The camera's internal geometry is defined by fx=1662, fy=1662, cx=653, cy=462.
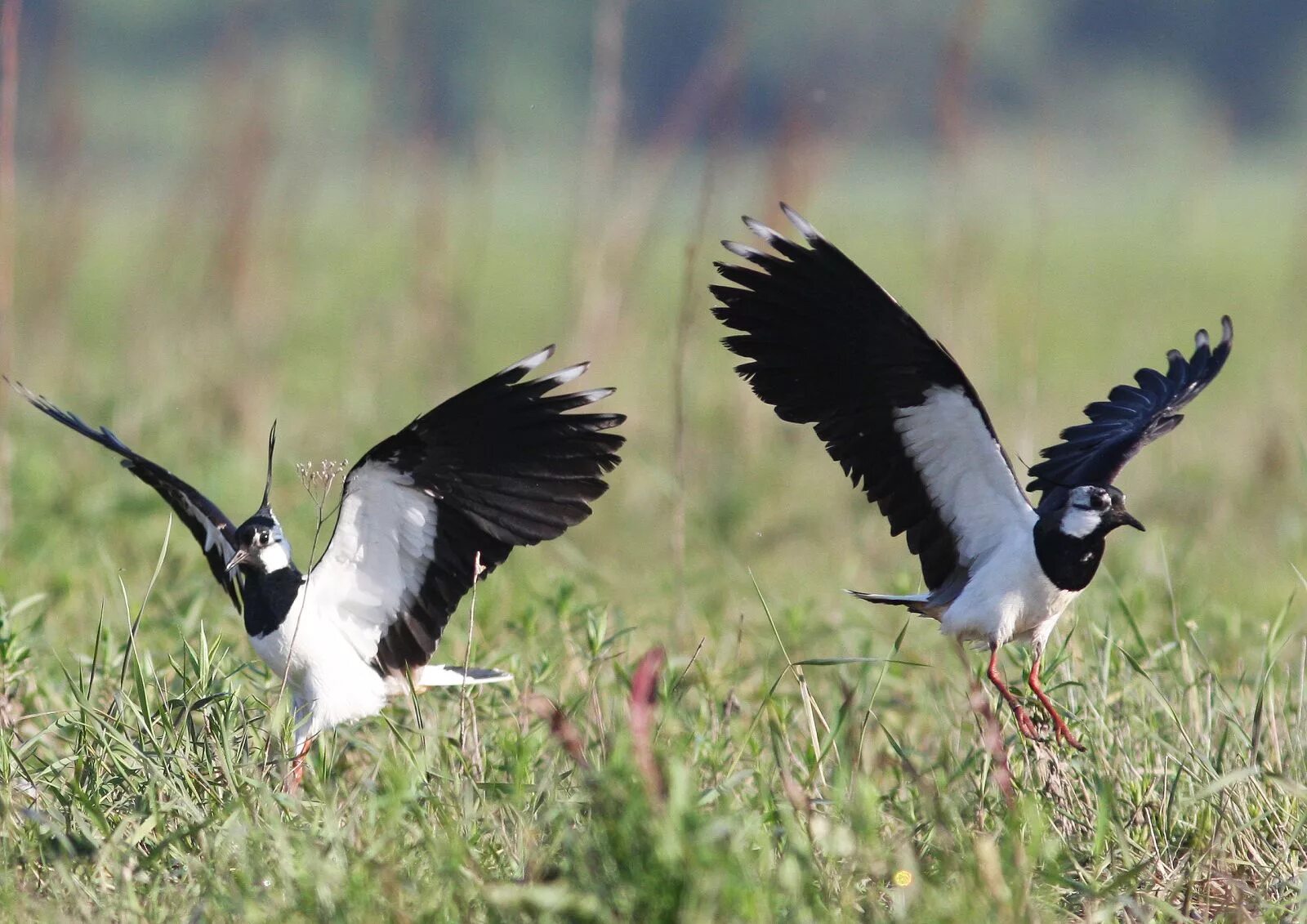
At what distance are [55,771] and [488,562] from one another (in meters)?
1.07

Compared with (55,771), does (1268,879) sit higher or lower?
lower

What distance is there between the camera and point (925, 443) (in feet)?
12.5

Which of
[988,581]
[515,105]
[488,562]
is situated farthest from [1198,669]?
[515,105]

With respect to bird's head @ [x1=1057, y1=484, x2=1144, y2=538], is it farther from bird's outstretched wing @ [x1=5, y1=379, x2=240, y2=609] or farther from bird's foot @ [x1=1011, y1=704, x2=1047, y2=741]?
bird's outstretched wing @ [x1=5, y1=379, x2=240, y2=609]

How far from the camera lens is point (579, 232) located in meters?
7.12

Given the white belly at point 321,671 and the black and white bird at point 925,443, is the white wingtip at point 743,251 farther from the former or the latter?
the white belly at point 321,671

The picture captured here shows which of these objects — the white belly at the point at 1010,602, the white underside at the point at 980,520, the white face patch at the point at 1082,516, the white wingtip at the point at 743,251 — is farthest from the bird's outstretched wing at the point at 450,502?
the white face patch at the point at 1082,516

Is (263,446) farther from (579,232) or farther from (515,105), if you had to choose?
(515,105)

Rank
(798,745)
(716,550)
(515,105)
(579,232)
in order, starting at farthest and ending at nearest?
(515,105), (579,232), (716,550), (798,745)

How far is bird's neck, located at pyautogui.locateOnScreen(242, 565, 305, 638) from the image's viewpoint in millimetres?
3775

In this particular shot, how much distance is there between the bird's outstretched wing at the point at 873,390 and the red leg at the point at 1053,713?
440 mm

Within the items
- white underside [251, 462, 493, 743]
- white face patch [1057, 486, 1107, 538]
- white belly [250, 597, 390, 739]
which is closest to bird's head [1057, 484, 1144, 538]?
white face patch [1057, 486, 1107, 538]

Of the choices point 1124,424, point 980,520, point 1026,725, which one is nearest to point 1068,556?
point 980,520

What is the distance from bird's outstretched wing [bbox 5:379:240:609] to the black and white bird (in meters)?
1.27
